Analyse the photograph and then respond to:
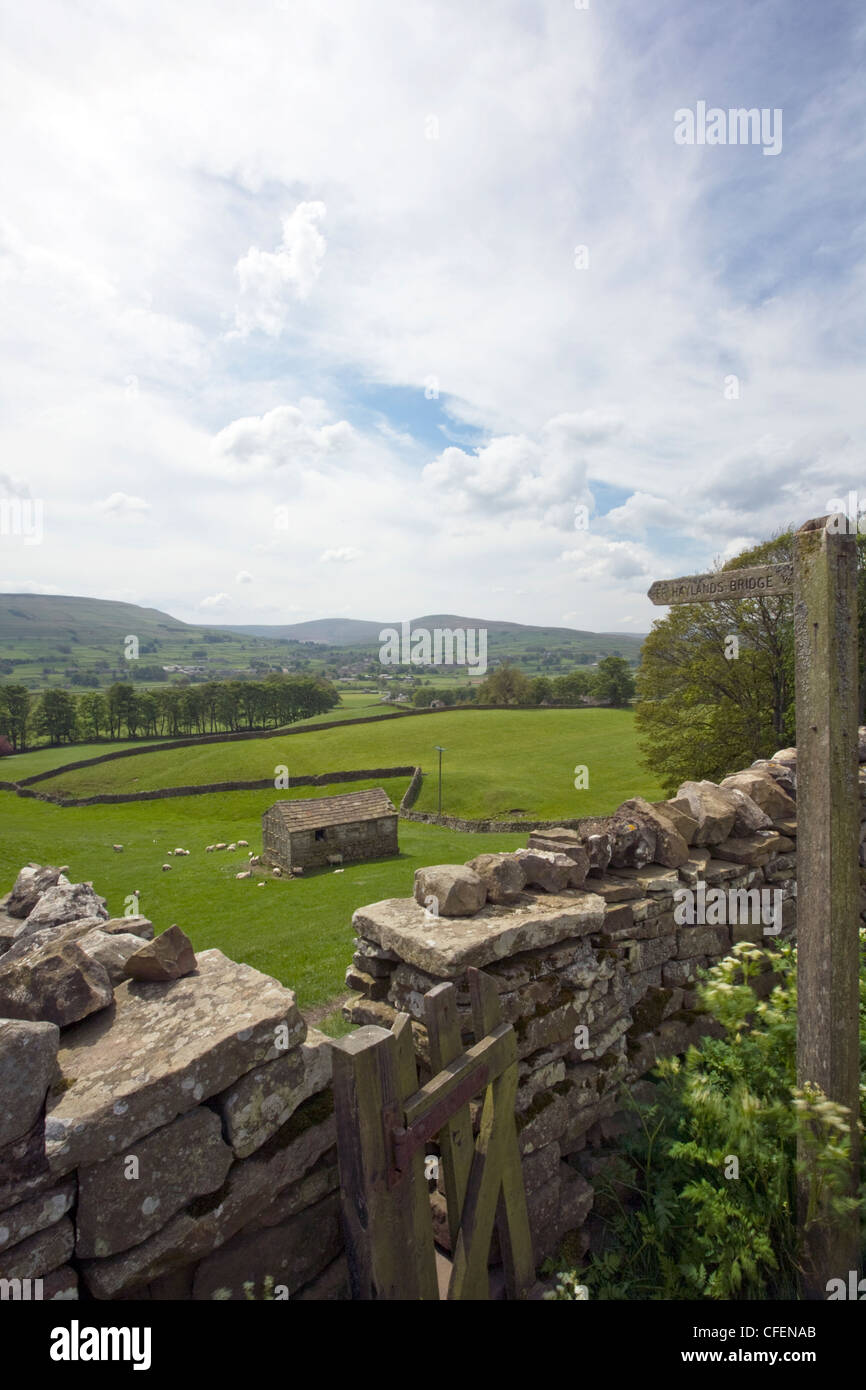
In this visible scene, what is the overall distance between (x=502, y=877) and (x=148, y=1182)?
282cm

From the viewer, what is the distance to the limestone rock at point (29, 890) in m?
6.53

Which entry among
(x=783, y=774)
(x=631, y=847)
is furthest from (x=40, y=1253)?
(x=783, y=774)

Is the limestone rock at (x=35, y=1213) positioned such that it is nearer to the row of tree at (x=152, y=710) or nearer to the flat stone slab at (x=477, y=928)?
the flat stone slab at (x=477, y=928)

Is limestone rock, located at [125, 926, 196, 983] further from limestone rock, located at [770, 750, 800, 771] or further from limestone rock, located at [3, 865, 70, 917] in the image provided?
limestone rock, located at [770, 750, 800, 771]

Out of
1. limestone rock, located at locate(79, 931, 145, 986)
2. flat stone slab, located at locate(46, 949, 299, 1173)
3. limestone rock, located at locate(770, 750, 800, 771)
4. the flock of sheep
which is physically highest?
limestone rock, located at locate(770, 750, 800, 771)

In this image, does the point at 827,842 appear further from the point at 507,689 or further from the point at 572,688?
the point at 572,688

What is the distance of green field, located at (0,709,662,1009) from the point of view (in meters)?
15.4

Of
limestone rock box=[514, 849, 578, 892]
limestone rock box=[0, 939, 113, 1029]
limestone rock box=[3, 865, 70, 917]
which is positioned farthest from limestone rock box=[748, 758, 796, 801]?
limestone rock box=[3, 865, 70, 917]

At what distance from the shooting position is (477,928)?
13.9ft

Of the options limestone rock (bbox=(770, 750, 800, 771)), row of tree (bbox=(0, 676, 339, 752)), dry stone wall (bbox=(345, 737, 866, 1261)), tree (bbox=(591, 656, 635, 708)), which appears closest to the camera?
dry stone wall (bbox=(345, 737, 866, 1261))

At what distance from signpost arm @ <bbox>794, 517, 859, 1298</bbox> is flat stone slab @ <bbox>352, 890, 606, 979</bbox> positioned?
1.45 m

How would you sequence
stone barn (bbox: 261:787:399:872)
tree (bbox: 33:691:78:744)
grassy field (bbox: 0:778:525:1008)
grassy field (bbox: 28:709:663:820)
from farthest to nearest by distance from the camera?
tree (bbox: 33:691:78:744) < grassy field (bbox: 28:709:663:820) < stone barn (bbox: 261:787:399:872) < grassy field (bbox: 0:778:525:1008)
